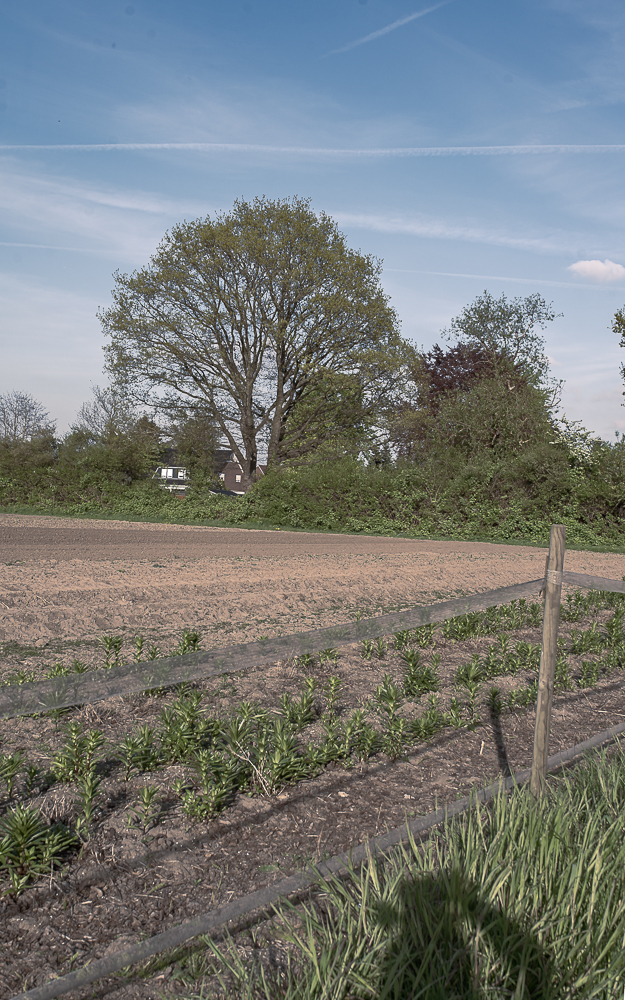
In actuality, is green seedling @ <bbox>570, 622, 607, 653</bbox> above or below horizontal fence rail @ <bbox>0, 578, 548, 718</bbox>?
below

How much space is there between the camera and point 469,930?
1911mm

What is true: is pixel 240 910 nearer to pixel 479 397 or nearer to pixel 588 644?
pixel 588 644

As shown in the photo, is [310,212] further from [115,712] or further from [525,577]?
[115,712]

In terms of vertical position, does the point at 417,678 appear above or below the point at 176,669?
below

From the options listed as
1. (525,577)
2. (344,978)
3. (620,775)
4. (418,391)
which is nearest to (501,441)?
(418,391)

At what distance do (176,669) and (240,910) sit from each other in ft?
2.91

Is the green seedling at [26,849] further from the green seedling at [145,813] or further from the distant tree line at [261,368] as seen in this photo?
the distant tree line at [261,368]

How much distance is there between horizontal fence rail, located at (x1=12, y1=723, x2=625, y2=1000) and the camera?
71.8 inches

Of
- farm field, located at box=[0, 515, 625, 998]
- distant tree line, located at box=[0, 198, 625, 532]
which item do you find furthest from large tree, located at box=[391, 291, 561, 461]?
farm field, located at box=[0, 515, 625, 998]

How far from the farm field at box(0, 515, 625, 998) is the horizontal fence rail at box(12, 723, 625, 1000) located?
93 millimetres

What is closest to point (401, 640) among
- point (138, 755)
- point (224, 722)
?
point (224, 722)

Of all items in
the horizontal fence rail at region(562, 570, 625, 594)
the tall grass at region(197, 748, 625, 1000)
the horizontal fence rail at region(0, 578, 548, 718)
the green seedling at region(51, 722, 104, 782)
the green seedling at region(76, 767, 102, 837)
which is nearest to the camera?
the tall grass at region(197, 748, 625, 1000)

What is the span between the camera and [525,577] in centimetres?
978

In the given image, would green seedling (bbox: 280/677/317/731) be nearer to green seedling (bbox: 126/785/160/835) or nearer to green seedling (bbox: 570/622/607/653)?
green seedling (bbox: 126/785/160/835)
